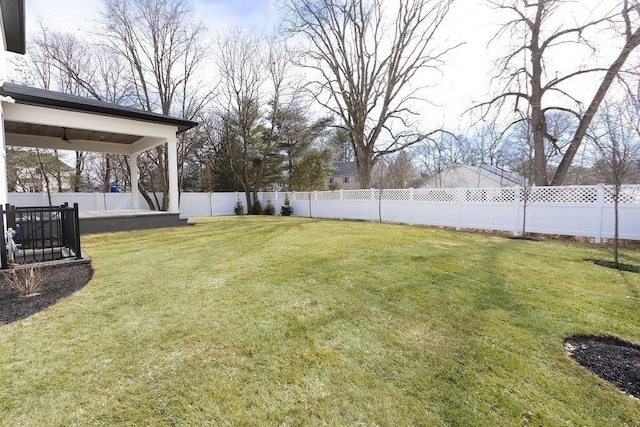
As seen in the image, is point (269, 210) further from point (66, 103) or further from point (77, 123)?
point (66, 103)

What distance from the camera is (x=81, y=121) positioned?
26.5ft

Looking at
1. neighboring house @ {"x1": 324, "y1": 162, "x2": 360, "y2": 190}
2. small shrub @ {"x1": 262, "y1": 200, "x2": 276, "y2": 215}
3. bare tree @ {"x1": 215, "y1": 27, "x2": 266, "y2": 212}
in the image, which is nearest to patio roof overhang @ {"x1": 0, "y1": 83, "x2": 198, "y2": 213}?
small shrub @ {"x1": 262, "y1": 200, "x2": 276, "y2": 215}

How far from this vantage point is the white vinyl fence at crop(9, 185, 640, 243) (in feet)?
24.7

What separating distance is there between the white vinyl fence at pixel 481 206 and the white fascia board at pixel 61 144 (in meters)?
3.40

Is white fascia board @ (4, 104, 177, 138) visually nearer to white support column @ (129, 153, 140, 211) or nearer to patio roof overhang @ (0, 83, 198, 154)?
patio roof overhang @ (0, 83, 198, 154)

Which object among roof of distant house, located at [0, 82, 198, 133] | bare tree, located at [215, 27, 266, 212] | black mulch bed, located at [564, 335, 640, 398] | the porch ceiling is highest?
bare tree, located at [215, 27, 266, 212]

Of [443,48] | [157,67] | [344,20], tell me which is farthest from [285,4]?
[443,48]

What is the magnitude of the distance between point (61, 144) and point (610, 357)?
1481cm

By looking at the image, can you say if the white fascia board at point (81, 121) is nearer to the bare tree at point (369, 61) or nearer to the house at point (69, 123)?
the house at point (69, 123)

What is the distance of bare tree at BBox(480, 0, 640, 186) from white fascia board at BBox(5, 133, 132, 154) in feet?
49.3

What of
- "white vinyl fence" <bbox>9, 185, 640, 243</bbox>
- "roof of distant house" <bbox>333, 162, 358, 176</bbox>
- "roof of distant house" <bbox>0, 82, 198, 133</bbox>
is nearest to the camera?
"roof of distant house" <bbox>0, 82, 198, 133</bbox>

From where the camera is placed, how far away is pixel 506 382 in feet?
6.83

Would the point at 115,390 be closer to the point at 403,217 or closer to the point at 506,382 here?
the point at 506,382

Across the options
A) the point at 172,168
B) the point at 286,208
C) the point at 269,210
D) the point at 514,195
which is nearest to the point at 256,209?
the point at 269,210
